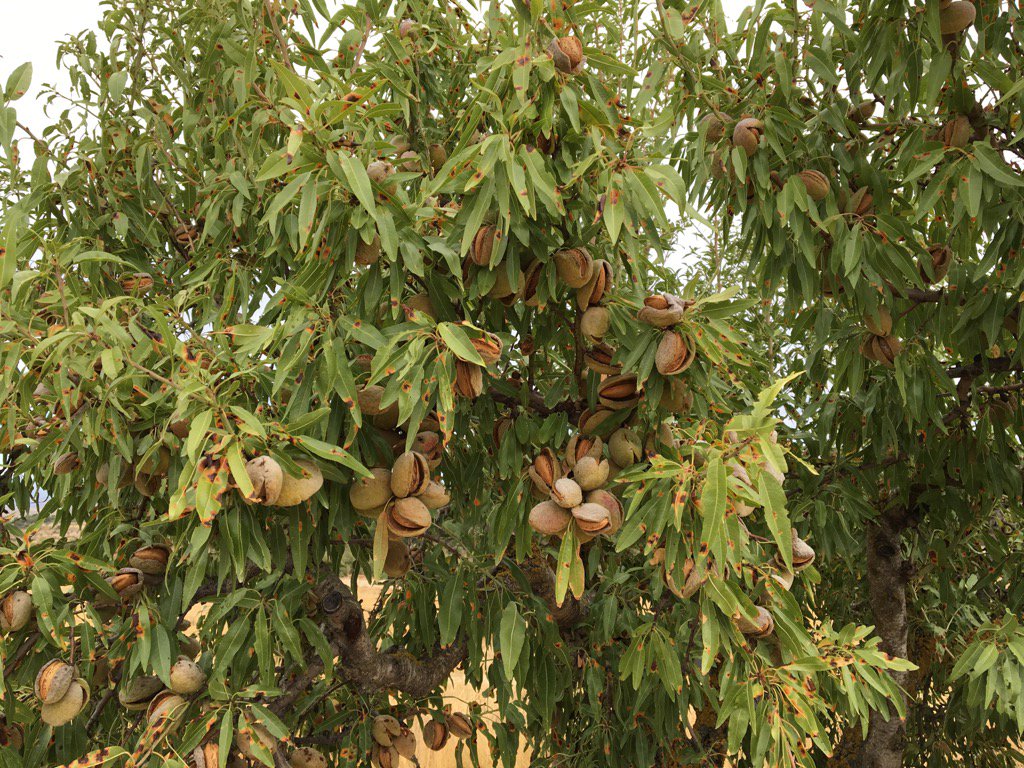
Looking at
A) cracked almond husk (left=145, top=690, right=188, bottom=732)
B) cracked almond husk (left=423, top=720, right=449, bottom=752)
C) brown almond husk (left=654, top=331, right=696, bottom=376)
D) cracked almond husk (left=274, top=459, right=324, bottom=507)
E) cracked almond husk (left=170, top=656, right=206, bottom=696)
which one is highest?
brown almond husk (left=654, top=331, right=696, bottom=376)

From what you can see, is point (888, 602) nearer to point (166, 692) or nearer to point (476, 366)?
point (476, 366)

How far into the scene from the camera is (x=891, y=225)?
5.83ft

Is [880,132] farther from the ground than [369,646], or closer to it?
farther from the ground

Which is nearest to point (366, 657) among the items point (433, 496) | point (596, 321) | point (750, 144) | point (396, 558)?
point (396, 558)

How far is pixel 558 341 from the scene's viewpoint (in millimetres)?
1706

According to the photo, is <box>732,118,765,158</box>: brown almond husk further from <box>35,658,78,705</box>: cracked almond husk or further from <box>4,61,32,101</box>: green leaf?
<box>35,658,78,705</box>: cracked almond husk

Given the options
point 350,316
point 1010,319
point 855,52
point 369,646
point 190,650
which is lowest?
point 369,646

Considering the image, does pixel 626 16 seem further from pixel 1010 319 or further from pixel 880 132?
pixel 1010 319

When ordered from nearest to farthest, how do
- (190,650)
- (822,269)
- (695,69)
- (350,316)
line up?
1. (350,316)
2. (190,650)
3. (695,69)
4. (822,269)

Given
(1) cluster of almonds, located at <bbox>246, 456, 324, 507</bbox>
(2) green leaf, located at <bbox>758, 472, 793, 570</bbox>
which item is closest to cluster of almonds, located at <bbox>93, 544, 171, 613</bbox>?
(1) cluster of almonds, located at <bbox>246, 456, 324, 507</bbox>

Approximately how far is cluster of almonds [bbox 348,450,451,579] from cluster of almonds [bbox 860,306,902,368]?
1173 mm

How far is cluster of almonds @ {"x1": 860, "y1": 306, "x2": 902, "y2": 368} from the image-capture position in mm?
1938

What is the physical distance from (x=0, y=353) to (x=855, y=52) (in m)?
1.95

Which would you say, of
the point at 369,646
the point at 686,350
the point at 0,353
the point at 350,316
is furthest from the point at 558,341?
the point at 0,353
